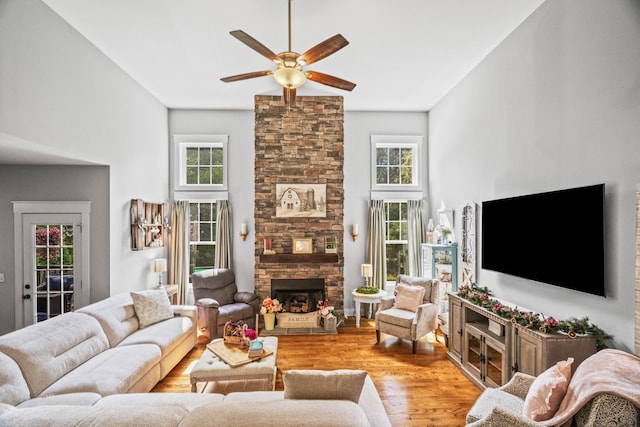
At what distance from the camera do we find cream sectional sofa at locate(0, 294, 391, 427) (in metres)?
1.75

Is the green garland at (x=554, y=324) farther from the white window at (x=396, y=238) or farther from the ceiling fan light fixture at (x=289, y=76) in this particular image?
the ceiling fan light fixture at (x=289, y=76)

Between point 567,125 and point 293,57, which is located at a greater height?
point 293,57

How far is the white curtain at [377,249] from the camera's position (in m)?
6.04

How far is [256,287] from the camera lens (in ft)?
18.4

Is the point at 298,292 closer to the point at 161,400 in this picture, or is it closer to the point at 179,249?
the point at 179,249

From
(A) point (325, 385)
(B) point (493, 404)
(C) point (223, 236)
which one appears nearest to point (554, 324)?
(B) point (493, 404)

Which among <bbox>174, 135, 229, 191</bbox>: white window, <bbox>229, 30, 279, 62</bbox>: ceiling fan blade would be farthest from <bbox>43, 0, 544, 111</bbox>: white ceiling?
<bbox>174, 135, 229, 191</bbox>: white window

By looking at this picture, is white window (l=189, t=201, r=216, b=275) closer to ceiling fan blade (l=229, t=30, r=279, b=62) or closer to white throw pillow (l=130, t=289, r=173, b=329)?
white throw pillow (l=130, t=289, r=173, b=329)

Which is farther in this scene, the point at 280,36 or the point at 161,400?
the point at 280,36

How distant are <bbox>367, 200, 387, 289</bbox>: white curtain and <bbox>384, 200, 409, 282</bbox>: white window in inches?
9.8

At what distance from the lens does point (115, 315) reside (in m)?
3.75

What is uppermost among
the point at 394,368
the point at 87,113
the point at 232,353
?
the point at 87,113

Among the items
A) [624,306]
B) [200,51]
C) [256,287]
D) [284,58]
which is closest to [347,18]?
[284,58]

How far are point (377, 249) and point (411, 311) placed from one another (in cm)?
154
